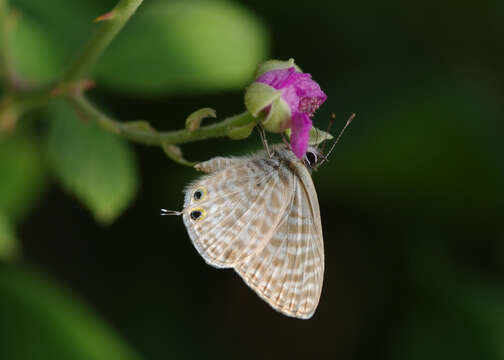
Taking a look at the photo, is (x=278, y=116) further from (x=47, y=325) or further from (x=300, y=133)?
(x=47, y=325)

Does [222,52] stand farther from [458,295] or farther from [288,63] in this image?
[458,295]

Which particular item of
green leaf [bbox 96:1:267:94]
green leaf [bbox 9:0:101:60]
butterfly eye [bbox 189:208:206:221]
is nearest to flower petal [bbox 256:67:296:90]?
butterfly eye [bbox 189:208:206:221]

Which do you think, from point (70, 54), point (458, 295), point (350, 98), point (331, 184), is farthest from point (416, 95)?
point (70, 54)

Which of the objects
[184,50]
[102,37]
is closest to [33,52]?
[184,50]

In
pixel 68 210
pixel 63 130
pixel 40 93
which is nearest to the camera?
pixel 40 93

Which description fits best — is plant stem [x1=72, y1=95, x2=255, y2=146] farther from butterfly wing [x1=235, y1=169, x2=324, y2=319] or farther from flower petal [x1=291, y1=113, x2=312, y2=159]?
butterfly wing [x1=235, y1=169, x2=324, y2=319]

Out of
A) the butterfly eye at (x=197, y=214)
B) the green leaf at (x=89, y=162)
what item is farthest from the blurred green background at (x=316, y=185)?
the butterfly eye at (x=197, y=214)

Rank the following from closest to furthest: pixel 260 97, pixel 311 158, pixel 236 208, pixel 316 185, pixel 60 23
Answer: pixel 260 97
pixel 236 208
pixel 311 158
pixel 60 23
pixel 316 185
